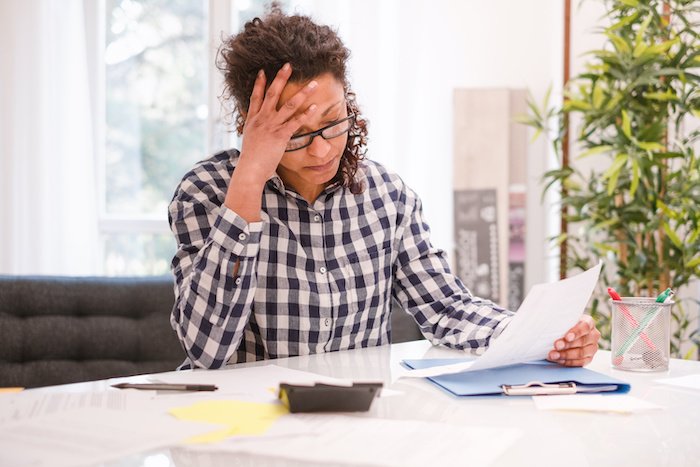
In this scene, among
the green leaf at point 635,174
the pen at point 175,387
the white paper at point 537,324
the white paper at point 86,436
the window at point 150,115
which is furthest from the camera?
the window at point 150,115

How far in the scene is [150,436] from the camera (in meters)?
0.85

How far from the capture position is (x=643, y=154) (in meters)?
2.85

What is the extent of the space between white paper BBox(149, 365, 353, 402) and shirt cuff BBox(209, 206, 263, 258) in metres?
0.18

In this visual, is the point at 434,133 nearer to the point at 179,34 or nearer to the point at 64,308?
the point at 179,34

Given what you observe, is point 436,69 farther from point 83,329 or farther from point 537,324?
point 537,324

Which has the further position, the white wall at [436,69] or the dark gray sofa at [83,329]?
the white wall at [436,69]

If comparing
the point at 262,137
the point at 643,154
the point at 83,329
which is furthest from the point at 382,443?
the point at 643,154

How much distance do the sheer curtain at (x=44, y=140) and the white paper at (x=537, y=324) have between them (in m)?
2.80

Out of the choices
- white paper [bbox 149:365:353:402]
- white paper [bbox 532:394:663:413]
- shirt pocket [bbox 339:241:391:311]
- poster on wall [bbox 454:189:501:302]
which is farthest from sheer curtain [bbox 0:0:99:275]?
white paper [bbox 532:394:663:413]

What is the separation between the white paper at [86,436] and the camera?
30.7 inches

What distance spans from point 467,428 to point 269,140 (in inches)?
24.1

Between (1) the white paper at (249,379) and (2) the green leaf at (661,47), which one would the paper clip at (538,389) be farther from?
(2) the green leaf at (661,47)

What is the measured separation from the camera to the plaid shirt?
1.30 m

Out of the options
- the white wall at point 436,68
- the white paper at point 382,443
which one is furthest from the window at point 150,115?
the white paper at point 382,443
